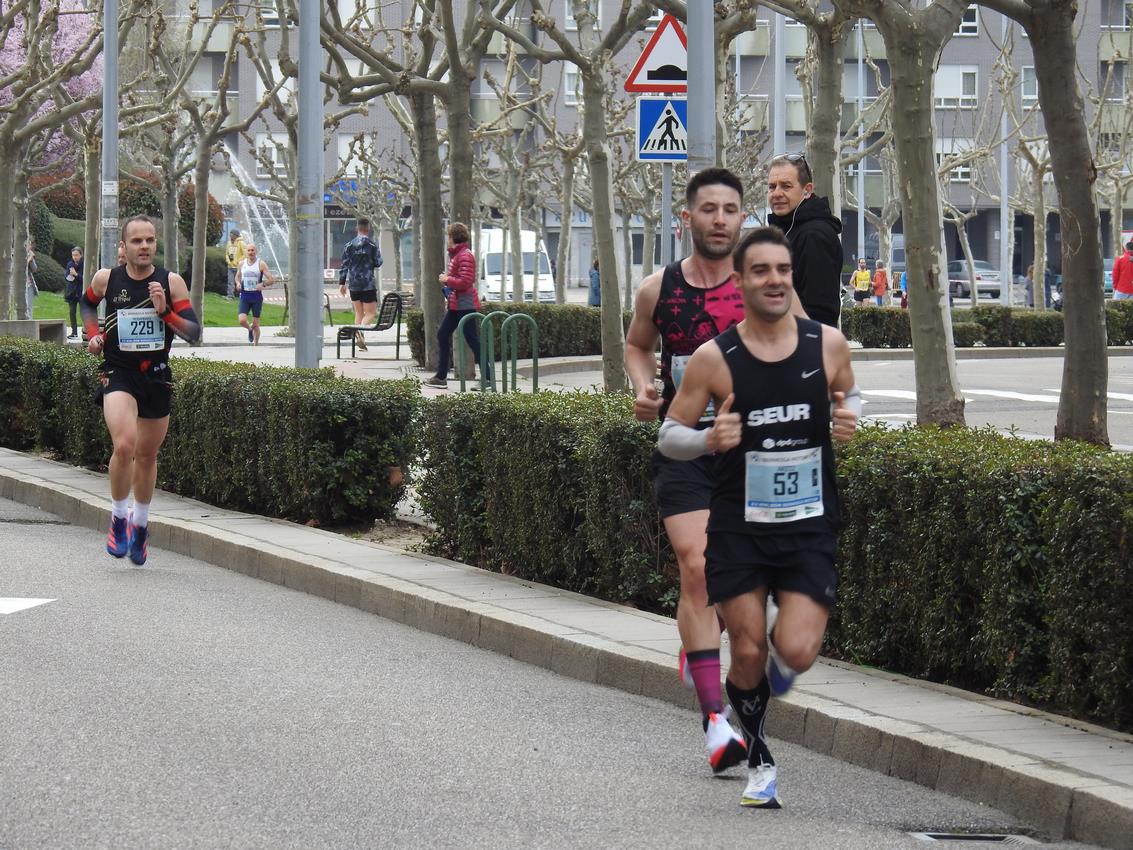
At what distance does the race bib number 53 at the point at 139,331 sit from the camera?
1088cm

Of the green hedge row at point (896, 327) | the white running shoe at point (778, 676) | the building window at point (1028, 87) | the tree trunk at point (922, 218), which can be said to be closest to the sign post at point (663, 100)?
A: the tree trunk at point (922, 218)

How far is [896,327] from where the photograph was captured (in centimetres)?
3306

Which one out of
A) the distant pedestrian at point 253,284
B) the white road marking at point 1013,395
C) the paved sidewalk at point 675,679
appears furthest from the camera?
the distant pedestrian at point 253,284

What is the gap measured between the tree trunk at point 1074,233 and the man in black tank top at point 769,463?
5.06 metres

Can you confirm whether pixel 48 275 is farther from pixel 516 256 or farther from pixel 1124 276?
pixel 1124 276

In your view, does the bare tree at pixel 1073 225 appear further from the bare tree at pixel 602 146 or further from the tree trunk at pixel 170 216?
the tree trunk at pixel 170 216

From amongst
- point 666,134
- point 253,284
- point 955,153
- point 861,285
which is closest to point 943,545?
point 666,134

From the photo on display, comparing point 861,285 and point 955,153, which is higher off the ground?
point 955,153

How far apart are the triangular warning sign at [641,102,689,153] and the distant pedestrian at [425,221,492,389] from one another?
10.1m

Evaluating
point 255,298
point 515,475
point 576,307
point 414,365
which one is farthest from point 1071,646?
point 255,298

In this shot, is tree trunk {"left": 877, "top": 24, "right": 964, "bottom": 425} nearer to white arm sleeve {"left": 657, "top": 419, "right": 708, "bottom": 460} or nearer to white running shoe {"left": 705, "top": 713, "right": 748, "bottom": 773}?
white running shoe {"left": 705, "top": 713, "right": 748, "bottom": 773}

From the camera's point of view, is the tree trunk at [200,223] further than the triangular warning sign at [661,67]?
Yes

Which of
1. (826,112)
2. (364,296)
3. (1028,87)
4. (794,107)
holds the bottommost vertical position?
(364,296)

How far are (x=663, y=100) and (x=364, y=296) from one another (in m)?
21.4
